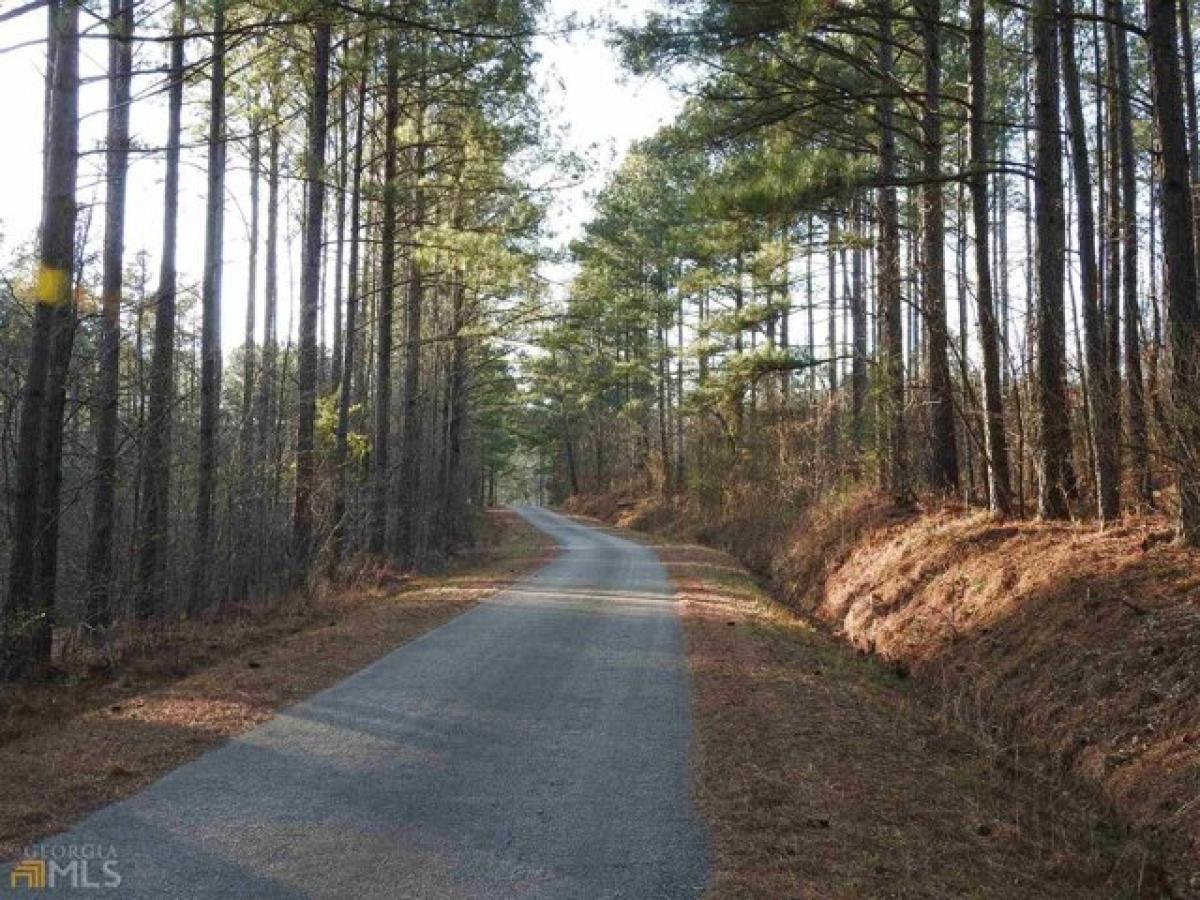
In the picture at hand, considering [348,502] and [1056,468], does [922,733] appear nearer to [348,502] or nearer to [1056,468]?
[1056,468]

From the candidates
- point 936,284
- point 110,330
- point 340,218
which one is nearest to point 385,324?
point 340,218

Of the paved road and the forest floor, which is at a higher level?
the forest floor

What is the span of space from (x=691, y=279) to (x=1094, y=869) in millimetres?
24293

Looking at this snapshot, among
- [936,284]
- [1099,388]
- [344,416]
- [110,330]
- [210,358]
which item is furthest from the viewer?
[344,416]

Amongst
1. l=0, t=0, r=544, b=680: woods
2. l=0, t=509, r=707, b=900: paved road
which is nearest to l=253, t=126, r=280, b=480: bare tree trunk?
l=0, t=0, r=544, b=680: woods

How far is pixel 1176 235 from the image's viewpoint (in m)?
7.96

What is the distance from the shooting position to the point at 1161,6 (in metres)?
8.09

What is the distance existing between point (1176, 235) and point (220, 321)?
13.3m

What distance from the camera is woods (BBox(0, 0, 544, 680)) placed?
8.09 metres

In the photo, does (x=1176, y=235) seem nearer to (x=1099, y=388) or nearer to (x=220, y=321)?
(x=1099, y=388)

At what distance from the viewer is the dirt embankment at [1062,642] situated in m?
5.55

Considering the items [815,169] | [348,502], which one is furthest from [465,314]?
[815,169]

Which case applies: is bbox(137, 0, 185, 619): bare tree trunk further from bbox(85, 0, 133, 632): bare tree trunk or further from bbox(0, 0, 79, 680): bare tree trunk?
bbox(0, 0, 79, 680): bare tree trunk

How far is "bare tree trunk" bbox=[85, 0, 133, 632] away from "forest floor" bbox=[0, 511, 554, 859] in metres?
1.07
